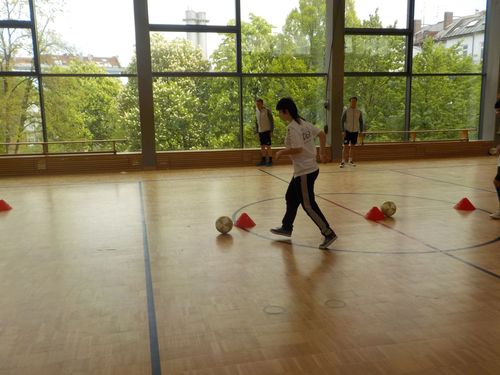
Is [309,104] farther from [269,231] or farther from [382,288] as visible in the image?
[382,288]

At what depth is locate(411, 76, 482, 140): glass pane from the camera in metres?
12.7

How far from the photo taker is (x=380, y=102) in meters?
12.5

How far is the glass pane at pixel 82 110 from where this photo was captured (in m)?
10.7

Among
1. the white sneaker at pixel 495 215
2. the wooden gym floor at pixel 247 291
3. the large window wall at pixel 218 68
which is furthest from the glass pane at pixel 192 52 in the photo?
the white sneaker at pixel 495 215

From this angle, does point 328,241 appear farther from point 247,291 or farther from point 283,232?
point 247,291

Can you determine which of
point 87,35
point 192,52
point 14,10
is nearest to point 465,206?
point 192,52

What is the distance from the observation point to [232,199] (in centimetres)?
693

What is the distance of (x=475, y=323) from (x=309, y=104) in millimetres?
9851

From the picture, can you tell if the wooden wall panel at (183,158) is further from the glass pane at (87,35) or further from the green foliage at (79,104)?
the glass pane at (87,35)

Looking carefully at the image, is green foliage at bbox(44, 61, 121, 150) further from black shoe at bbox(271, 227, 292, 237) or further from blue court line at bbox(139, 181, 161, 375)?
black shoe at bbox(271, 227, 292, 237)

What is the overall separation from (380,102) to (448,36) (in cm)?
264

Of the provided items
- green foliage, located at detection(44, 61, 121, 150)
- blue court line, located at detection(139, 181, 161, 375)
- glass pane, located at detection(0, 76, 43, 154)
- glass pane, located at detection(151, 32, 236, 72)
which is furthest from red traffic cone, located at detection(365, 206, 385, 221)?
glass pane, located at detection(0, 76, 43, 154)

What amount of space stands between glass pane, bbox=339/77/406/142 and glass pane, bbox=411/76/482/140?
42 cm

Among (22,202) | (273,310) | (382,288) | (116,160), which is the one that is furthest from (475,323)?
(116,160)
